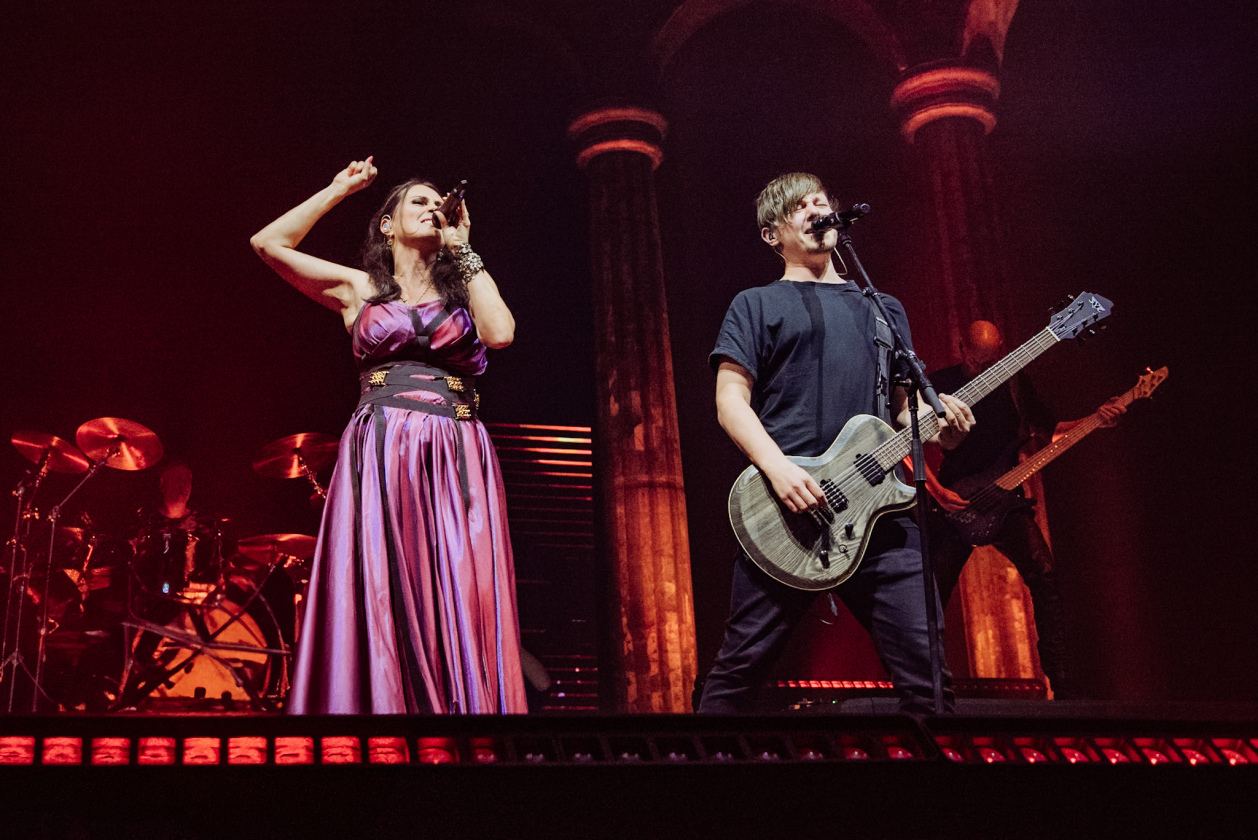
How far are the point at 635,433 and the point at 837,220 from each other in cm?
438

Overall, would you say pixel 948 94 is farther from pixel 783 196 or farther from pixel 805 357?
pixel 805 357

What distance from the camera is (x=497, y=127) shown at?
905 centimetres

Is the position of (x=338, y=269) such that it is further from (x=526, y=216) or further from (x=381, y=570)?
(x=526, y=216)

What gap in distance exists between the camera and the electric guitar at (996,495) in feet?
20.9

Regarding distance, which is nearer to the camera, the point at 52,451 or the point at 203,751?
the point at 203,751

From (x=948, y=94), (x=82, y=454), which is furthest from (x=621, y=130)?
(x=82, y=454)

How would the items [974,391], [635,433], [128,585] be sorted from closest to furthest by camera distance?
1. [974,391]
2. [128,585]
3. [635,433]

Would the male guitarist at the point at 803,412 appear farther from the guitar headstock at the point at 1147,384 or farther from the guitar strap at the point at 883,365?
the guitar headstock at the point at 1147,384

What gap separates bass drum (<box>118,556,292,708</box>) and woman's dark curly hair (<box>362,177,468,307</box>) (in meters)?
3.67

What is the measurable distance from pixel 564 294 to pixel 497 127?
1.35 meters

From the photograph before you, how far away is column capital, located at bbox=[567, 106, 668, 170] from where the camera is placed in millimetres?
Answer: 8289

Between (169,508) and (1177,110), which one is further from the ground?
(1177,110)

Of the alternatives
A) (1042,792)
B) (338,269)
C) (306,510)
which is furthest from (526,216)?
(1042,792)

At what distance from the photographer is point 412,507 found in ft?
11.5
